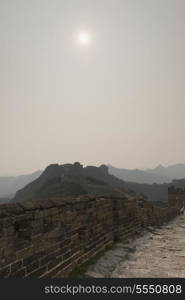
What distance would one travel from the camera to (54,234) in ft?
19.9

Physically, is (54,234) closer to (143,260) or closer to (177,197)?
(143,260)

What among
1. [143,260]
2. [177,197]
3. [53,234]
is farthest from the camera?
[177,197]

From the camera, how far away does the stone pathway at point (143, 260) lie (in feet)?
22.5

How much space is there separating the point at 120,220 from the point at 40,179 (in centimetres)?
9182

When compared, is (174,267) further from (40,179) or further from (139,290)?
(40,179)

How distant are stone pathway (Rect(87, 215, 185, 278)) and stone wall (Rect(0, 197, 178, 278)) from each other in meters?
0.41

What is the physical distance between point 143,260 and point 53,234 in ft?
10.3

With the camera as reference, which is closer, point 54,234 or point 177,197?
point 54,234

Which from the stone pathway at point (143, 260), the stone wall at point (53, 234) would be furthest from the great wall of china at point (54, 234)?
the stone pathway at point (143, 260)

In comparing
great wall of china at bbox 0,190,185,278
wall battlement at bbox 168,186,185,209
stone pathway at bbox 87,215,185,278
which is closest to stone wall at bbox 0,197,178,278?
great wall of china at bbox 0,190,185,278

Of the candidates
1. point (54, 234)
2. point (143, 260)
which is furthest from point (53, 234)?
point (143, 260)

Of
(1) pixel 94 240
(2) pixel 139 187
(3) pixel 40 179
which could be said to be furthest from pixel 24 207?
(2) pixel 139 187

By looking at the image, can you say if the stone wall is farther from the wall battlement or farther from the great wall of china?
the wall battlement

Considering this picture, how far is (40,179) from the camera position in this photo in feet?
329
